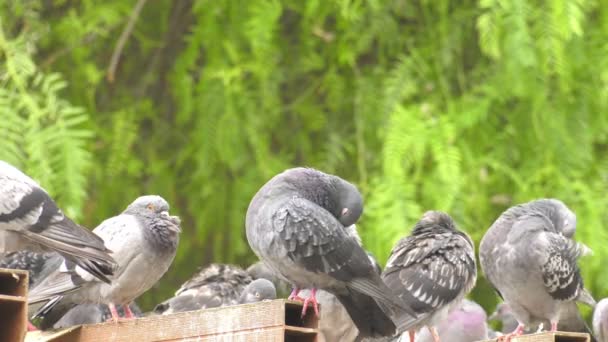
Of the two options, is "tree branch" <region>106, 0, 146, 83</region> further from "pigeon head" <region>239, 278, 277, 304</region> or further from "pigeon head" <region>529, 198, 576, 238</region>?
"pigeon head" <region>529, 198, 576, 238</region>

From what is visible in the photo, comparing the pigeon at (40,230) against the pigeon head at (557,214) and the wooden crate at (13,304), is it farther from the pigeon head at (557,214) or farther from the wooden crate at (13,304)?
the pigeon head at (557,214)

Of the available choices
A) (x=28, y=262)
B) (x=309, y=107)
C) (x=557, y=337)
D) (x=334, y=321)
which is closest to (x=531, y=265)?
(x=334, y=321)

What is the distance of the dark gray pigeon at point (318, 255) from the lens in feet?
23.4

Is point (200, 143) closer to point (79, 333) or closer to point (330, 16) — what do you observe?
point (330, 16)

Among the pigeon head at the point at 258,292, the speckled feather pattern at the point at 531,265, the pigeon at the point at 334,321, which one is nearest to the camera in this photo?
the speckled feather pattern at the point at 531,265

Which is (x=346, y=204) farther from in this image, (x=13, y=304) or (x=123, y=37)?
(x=123, y=37)

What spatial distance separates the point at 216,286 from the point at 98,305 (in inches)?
28.9

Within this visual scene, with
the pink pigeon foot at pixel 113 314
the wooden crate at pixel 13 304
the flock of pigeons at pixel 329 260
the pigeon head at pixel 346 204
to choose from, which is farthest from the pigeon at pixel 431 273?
the wooden crate at pixel 13 304

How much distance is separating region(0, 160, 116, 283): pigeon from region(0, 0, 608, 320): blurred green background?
2.45 m

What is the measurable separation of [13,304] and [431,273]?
2.36 meters

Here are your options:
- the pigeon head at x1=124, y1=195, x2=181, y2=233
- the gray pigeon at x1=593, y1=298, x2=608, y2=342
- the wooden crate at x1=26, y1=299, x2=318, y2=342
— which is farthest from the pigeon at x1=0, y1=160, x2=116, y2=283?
the gray pigeon at x1=593, y1=298, x2=608, y2=342

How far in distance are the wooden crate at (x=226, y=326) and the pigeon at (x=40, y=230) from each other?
40 centimetres

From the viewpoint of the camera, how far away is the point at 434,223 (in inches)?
332

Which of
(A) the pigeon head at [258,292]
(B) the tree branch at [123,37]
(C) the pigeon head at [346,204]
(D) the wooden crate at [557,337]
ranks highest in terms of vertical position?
(B) the tree branch at [123,37]
